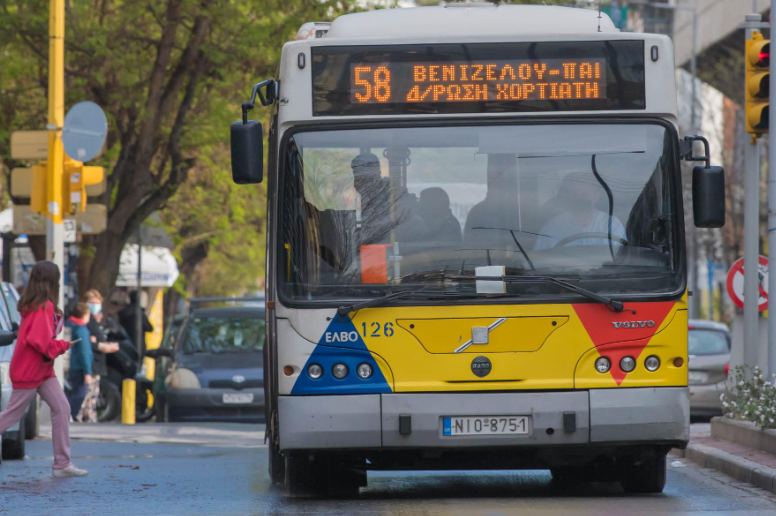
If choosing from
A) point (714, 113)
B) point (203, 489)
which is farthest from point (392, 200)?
point (714, 113)

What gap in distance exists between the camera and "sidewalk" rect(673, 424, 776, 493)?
10.0 m

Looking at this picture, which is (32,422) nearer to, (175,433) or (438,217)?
(175,433)

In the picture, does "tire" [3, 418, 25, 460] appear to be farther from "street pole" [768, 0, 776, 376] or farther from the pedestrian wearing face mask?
"street pole" [768, 0, 776, 376]

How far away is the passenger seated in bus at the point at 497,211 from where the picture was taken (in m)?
8.61

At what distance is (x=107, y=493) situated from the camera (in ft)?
32.8

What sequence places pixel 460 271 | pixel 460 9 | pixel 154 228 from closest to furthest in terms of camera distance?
pixel 460 271 < pixel 460 9 < pixel 154 228

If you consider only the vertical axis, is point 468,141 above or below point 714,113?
below

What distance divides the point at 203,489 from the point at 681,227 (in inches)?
154

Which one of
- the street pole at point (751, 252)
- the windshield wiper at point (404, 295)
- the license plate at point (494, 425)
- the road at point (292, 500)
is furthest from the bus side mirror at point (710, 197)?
the street pole at point (751, 252)

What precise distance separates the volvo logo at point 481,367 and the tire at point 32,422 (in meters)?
7.88

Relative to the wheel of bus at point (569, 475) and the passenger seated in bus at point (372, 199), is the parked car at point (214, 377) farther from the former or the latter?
the passenger seated in bus at point (372, 199)

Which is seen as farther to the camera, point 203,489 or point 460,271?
point 203,489

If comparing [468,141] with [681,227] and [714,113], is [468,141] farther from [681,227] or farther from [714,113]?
[714,113]

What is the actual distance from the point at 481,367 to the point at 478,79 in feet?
5.85
